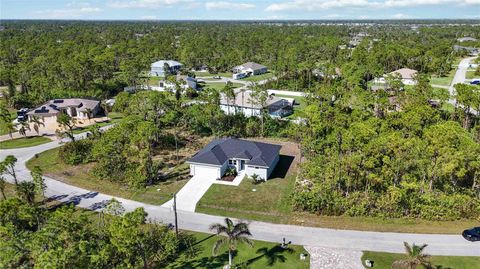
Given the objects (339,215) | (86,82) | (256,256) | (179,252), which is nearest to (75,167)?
(179,252)

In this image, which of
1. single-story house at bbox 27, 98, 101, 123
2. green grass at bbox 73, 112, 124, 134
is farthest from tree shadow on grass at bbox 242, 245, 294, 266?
single-story house at bbox 27, 98, 101, 123

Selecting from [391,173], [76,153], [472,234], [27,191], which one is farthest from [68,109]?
[472,234]

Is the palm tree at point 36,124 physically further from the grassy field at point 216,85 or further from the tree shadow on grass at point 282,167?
the grassy field at point 216,85

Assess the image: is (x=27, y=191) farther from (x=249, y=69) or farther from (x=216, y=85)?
(x=249, y=69)

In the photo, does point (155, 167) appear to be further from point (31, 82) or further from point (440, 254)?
point (31, 82)

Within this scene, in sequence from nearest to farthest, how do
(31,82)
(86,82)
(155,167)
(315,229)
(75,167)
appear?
1. (315,229)
2. (155,167)
3. (75,167)
4. (31,82)
5. (86,82)

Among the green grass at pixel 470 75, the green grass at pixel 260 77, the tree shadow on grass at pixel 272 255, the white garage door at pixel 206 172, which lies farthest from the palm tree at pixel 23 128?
the green grass at pixel 470 75

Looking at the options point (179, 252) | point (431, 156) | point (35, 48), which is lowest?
point (179, 252)
